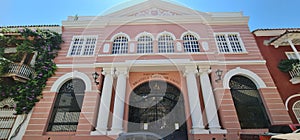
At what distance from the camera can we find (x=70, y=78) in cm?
973

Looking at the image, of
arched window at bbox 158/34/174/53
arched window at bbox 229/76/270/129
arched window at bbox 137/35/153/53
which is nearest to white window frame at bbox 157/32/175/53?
arched window at bbox 158/34/174/53

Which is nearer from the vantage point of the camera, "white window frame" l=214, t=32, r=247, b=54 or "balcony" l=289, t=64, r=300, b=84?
"balcony" l=289, t=64, r=300, b=84

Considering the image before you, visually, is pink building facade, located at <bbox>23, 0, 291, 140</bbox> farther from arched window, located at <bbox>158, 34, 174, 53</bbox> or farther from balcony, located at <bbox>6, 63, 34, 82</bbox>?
balcony, located at <bbox>6, 63, 34, 82</bbox>

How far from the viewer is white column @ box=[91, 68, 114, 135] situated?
7.79m

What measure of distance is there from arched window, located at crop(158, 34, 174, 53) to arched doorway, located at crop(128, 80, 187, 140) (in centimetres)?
247

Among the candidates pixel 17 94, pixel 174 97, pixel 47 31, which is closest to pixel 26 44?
pixel 47 31

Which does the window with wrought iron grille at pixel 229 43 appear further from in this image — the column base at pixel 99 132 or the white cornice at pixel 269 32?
the column base at pixel 99 132

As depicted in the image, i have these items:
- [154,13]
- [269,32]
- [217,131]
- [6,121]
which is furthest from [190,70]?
[6,121]

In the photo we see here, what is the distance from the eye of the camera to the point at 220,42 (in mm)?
11102

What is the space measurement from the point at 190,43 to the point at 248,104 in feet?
18.5

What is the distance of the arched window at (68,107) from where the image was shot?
27.9 ft

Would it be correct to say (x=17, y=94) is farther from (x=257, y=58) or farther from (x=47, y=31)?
(x=257, y=58)

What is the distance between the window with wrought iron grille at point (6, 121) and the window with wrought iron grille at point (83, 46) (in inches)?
199

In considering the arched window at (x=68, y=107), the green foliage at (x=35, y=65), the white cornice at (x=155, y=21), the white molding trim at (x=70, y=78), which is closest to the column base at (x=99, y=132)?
the arched window at (x=68, y=107)
